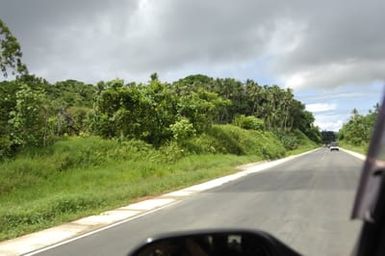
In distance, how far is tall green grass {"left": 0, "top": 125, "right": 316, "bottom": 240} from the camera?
53.5ft

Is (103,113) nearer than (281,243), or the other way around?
(281,243)

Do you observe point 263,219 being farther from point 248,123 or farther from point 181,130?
point 248,123

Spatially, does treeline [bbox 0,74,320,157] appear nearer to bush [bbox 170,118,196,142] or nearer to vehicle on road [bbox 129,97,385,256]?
bush [bbox 170,118,196,142]

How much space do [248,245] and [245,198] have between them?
55.1ft

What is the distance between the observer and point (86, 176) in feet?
91.1

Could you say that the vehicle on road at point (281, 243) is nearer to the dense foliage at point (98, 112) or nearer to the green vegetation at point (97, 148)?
the green vegetation at point (97, 148)

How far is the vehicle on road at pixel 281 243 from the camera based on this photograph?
1447 mm

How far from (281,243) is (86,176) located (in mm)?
Answer: 25993

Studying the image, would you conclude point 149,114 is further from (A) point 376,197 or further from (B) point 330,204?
(A) point 376,197

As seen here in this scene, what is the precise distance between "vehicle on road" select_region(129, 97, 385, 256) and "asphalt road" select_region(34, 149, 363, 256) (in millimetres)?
6593

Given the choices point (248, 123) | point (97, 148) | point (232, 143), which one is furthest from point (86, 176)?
point (248, 123)

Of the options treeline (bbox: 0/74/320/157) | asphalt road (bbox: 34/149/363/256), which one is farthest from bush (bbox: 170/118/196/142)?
asphalt road (bbox: 34/149/363/256)

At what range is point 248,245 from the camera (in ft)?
8.36

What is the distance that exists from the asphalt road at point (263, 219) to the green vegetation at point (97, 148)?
249 cm
